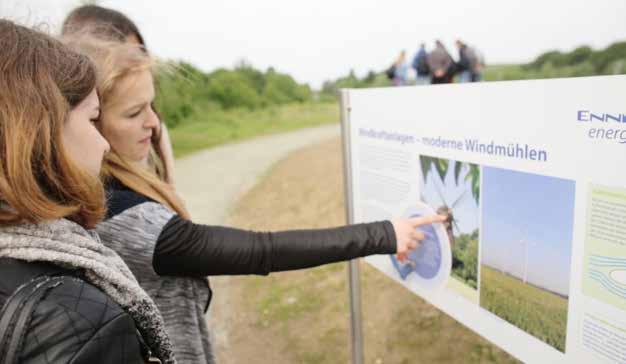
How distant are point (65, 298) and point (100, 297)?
0.21 ft

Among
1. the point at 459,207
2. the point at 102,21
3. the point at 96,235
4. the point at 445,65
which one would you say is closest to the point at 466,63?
the point at 445,65

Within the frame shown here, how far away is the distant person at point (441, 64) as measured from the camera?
676cm

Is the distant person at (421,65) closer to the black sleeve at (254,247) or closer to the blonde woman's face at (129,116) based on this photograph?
the black sleeve at (254,247)

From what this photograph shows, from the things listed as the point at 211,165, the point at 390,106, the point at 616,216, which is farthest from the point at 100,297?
the point at 211,165

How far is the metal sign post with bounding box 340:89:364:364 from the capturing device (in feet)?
6.47

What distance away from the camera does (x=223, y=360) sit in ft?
10.7

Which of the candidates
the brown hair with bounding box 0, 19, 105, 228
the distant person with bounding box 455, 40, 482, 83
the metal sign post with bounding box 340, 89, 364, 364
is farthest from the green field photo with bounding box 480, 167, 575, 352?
the distant person with bounding box 455, 40, 482, 83

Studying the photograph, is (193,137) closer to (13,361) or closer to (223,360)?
(223,360)

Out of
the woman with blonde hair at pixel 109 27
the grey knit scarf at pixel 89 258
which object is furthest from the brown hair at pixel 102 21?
the grey knit scarf at pixel 89 258

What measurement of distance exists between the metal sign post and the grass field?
720mm

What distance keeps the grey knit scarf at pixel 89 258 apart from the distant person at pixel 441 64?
6.49m

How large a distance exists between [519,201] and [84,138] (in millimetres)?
1127

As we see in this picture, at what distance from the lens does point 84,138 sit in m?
0.91

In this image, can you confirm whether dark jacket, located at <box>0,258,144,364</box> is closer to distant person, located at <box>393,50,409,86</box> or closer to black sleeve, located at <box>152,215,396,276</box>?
black sleeve, located at <box>152,215,396,276</box>
